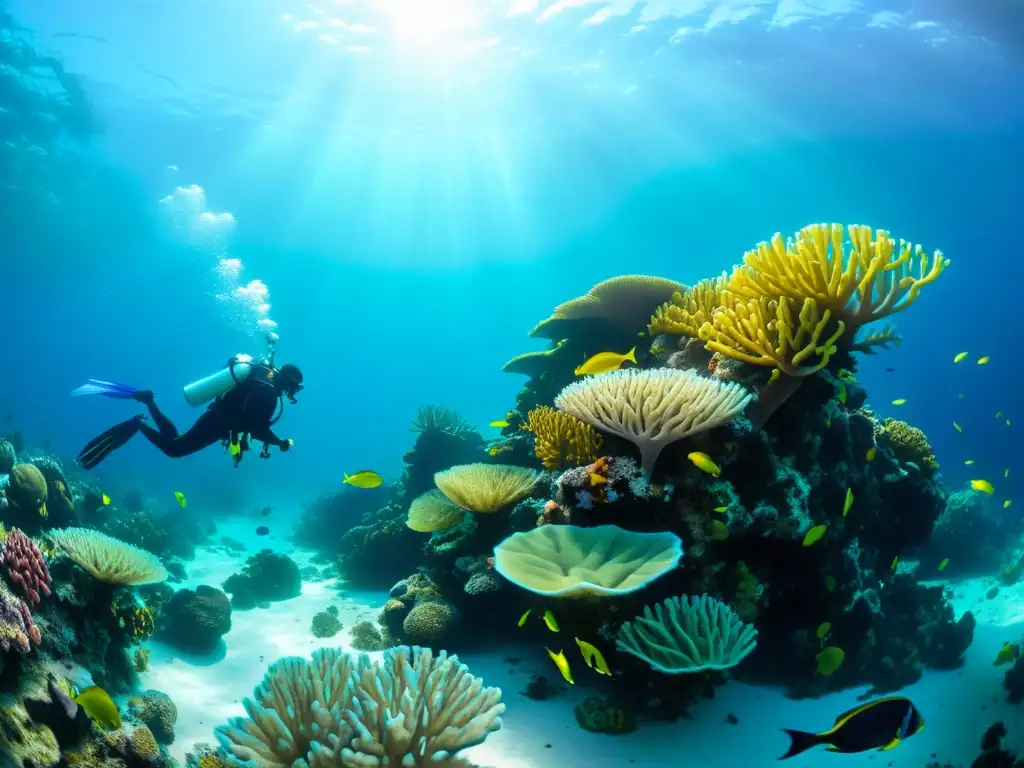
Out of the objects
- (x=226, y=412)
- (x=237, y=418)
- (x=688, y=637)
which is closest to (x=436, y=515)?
(x=237, y=418)

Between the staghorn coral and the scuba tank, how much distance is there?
5173 millimetres

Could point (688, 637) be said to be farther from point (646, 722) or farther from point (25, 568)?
point (25, 568)

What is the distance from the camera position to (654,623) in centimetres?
413

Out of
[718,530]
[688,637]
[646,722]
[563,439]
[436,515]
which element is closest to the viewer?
[688,637]

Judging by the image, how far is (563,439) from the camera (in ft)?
18.7

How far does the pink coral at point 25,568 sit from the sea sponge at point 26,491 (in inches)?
172

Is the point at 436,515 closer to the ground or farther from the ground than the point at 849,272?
closer to the ground

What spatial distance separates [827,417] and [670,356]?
1831 millimetres

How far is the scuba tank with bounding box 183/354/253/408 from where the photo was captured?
7.59 meters

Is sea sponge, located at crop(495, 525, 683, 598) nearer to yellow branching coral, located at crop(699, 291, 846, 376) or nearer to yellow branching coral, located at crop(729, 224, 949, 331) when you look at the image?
yellow branching coral, located at crop(699, 291, 846, 376)

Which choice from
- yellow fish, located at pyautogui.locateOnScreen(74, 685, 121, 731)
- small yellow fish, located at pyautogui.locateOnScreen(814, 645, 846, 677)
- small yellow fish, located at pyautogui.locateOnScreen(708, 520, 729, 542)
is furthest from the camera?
small yellow fish, located at pyautogui.locateOnScreen(814, 645, 846, 677)

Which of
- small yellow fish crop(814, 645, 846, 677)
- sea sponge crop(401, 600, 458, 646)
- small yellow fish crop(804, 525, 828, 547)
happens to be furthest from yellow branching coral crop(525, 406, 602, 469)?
small yellow fish crop(814, 645, 846, 677)

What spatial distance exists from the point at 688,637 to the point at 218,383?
7045 millimetres

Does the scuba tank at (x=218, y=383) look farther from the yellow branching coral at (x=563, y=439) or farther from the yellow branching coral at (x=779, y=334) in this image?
the yellow branching coral at (x=779, y=334)
